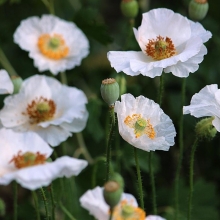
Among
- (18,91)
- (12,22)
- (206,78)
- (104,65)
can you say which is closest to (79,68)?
(104,65)

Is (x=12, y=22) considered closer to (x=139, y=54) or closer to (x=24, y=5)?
(x=24, y=5)

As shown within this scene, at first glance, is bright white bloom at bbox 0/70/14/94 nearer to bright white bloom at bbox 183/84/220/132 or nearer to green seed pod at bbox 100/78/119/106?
green seed pod at bbox 100/78/119/106

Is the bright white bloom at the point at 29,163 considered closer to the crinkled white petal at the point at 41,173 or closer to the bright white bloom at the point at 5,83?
the crinkled white petal at the point at 41,173

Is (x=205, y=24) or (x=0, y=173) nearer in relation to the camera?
(x=0, y=173)

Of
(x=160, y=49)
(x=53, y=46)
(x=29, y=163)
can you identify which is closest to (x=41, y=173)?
(x=29, y=163)

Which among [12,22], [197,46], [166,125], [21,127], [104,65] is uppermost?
[197,46]

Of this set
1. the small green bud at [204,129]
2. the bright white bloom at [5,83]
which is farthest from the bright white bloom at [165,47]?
the bright white bloom at [5,83]

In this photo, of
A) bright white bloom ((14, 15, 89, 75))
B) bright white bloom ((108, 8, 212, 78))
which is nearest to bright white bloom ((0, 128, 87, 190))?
bright white bloom ((108, 8, 212, 78))
